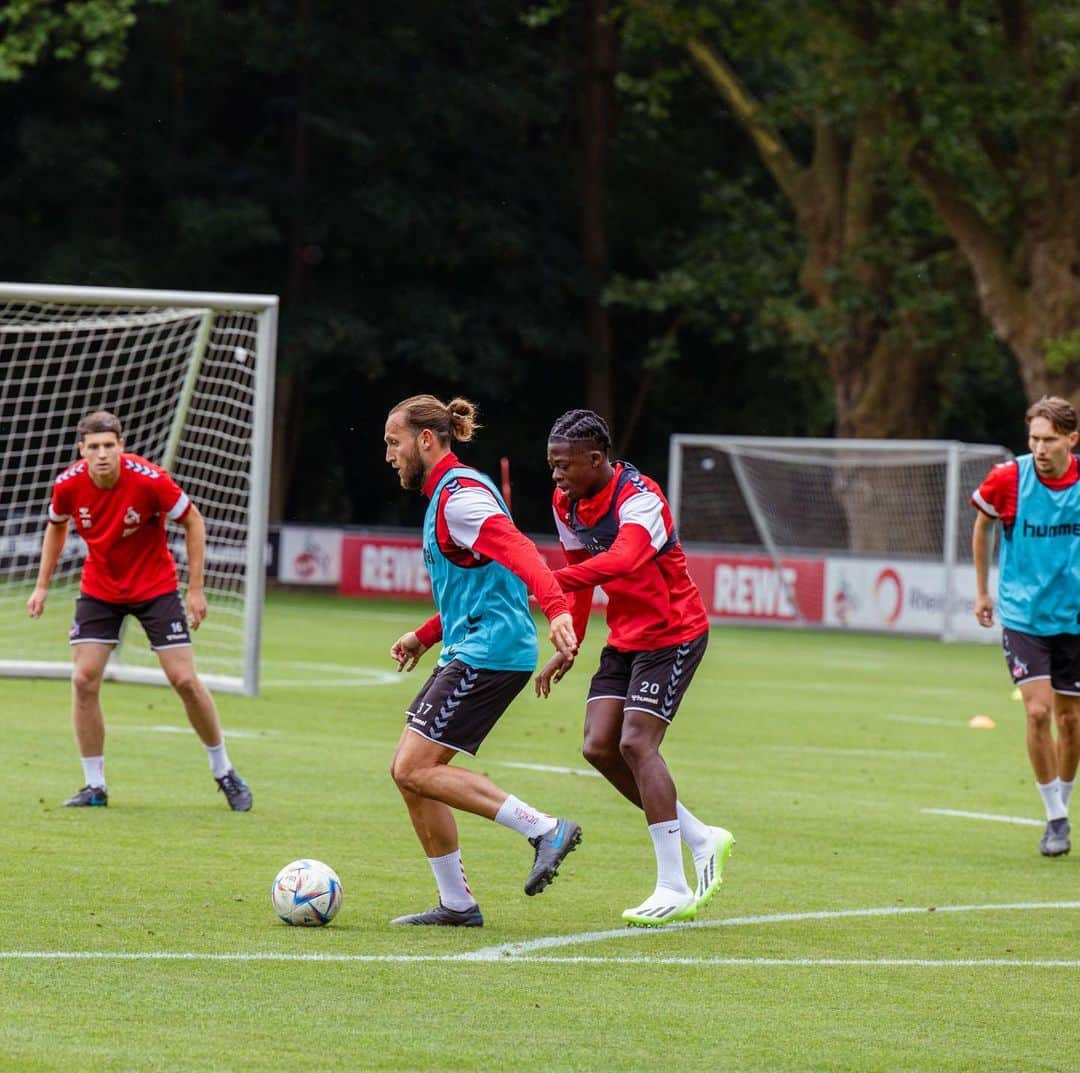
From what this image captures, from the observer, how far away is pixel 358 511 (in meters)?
48.1

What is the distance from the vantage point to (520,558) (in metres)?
7.34

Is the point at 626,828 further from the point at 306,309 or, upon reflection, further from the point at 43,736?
the point at 306,309

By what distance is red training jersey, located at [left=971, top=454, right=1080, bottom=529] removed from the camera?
1048 centimetres

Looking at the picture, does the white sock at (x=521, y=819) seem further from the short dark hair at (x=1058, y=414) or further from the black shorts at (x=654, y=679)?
the short dark hair at (x=1058, y=414)

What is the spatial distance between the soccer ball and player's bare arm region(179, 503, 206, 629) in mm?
3482

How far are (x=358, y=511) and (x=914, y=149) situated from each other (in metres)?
20.1

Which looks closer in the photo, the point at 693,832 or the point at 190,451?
the point at 693,832

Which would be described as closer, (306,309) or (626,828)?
(626,828)

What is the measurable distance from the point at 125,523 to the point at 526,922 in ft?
12.9

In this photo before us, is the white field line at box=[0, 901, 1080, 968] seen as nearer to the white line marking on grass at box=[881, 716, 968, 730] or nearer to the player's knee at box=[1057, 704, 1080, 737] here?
the player's knee at box=[1057, 704, 1080, 737]

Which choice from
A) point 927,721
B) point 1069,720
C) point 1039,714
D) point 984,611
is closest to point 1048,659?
point 1039,714

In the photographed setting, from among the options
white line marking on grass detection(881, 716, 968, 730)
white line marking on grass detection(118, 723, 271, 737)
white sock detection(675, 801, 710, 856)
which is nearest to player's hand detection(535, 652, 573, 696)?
white sock detection(675, 801, 710, 856)

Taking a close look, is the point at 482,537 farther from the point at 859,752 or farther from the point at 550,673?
the point at 859,752

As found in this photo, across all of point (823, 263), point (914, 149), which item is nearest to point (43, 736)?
point (914, 149)
